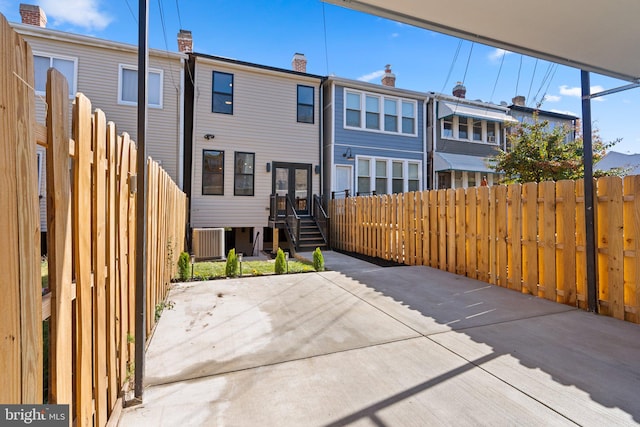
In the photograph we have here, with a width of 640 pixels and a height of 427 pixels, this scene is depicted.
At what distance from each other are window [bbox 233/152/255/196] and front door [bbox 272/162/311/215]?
87 centimetres

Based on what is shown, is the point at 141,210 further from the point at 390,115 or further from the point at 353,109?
the point at 390,115

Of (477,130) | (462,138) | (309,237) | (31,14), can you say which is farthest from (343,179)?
(31,14)

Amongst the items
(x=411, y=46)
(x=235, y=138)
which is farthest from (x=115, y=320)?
(x=411, y=46)

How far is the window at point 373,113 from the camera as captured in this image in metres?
13.6

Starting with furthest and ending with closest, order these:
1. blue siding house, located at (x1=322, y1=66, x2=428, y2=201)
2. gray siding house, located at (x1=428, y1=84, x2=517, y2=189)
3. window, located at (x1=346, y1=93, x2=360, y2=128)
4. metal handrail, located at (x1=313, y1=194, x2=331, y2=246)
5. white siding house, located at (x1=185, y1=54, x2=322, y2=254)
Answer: gray siding house, located at (x1=428, y1=84, x2=517, y2=189) < window, located at (x1=346, y1=93, x2=360, y2=128) < blue siding house, located at (x1=322, y1=66, x2=428, y2=201) < metal handrail, located at (x1=313, y1=194, x2=331, y2=246) < white siding house, located at (x1=185, y1=54, x2=322, y2=254)

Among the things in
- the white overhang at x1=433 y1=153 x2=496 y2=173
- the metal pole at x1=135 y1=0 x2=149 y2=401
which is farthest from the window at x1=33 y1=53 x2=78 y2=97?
the white overhang at x1=433 y1=153 x2=496 y2=173

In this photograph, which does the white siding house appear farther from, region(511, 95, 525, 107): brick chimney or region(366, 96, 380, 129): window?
region(511, 95, 525, 107): brick chimney

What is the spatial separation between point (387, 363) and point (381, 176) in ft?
38.4

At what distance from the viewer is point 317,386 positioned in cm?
241

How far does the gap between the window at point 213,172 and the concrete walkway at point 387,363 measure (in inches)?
288

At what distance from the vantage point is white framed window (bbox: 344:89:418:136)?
13211mm

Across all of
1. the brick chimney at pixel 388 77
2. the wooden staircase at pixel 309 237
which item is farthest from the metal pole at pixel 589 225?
the brick chimney at pixel 388 77

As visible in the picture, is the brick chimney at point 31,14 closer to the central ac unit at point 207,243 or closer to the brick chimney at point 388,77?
the central ac unit at point 207,243

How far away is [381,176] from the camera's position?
1390cm
